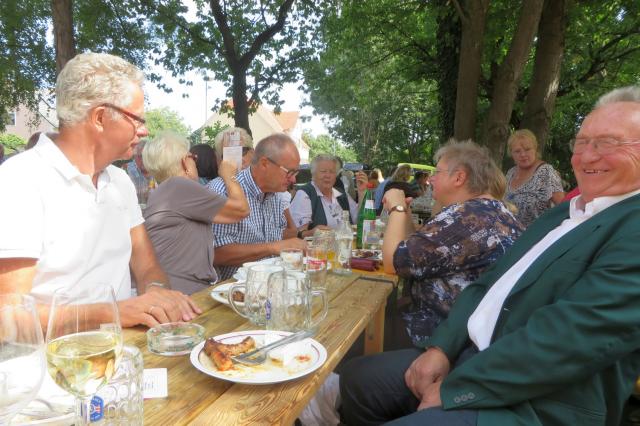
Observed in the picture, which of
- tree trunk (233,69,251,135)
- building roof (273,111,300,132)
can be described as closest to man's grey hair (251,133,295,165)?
tree trunk (233,69,251,135)

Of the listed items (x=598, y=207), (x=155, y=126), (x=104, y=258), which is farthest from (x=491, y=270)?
(x=155, y=126)

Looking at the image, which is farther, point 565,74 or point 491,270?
point 565,74

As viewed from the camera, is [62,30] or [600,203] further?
[62,30]

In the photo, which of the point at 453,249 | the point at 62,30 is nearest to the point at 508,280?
the point at 453,249

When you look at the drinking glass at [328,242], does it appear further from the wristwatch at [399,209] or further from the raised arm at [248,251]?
the wristwatch at [399,209]

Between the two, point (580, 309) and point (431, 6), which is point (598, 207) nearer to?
point (580, 309)

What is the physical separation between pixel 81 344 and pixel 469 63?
6743 millimetres

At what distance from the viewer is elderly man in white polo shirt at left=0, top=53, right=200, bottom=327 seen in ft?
5.09

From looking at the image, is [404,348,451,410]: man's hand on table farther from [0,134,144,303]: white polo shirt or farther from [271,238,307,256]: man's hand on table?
[0,134,144,303]: white polo shirt

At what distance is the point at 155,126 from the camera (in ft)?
257

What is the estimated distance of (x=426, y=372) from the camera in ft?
6.29

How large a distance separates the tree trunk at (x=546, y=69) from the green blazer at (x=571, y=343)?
20.5ft

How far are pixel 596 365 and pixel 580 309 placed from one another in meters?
0.18

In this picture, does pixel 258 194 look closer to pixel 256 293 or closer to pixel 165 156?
pixel 165 156
